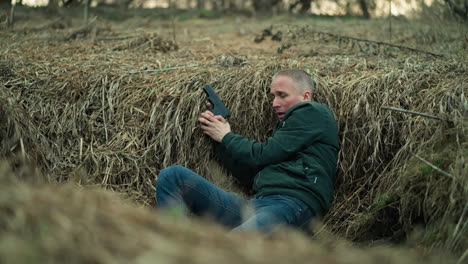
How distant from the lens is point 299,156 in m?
3.12

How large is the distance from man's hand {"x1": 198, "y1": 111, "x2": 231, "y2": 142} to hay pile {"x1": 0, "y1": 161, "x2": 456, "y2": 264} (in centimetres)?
186

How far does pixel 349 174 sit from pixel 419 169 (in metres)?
0.81

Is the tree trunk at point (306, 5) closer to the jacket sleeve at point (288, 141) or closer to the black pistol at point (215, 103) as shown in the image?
the black pistol at point (215, 103)

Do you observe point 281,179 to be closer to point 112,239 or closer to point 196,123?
point 196,123

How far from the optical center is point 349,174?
11.5 ft

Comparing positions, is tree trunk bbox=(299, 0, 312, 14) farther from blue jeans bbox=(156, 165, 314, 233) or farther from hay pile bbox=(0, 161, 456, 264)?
hay pile bbox=(0, 161, 456, 264)

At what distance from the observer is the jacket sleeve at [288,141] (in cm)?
310

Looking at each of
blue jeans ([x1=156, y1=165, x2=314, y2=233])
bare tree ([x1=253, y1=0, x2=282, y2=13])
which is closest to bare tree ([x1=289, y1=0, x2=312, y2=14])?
bare tree ([x1=253, y1=0, x2=282, y2=13])

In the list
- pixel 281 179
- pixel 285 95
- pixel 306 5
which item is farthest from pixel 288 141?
pixel 306 5

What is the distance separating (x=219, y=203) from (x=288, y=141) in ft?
2.09

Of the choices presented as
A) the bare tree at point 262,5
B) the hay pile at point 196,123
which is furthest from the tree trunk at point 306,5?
the hay pile at point 196,123

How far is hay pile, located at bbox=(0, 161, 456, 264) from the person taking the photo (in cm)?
131

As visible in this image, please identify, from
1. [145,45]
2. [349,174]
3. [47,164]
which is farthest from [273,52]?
[47,164]

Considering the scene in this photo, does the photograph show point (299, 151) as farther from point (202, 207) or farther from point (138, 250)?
point (138, 250)
